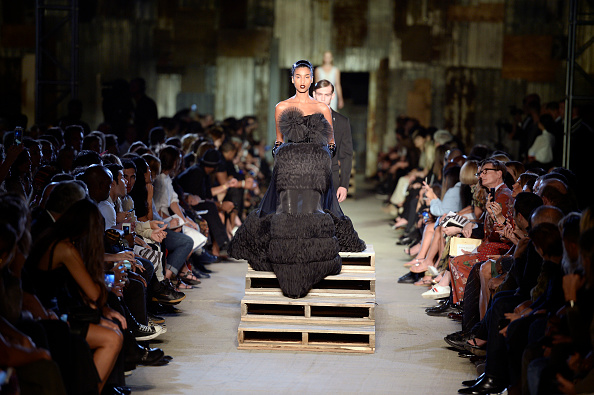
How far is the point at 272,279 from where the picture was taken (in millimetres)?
5359

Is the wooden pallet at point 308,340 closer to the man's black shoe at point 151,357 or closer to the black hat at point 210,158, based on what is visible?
the man's black shoe at point 151,357

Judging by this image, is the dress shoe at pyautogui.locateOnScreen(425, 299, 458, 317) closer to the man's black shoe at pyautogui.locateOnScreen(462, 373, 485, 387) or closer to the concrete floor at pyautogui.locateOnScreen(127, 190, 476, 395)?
the concrete floor at pyautogui.locateOnScreen(127, 190, 476, 395)

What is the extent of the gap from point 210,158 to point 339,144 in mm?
2312

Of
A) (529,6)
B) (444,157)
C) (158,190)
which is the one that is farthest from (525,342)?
(529,6)

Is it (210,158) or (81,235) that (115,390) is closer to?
(81,235)

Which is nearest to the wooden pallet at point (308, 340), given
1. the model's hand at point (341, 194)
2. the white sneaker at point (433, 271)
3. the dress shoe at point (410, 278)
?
the model's hand at point (341, 194)

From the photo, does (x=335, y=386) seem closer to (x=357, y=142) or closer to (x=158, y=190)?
(x=158, y=190)

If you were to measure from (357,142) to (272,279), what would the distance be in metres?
14.0

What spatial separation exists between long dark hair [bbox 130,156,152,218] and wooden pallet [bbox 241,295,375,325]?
1.53m

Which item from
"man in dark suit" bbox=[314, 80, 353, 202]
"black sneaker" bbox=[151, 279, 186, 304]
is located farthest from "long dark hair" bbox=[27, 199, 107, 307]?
"man in dark suit" bbox=[314, 80, 353, 202]

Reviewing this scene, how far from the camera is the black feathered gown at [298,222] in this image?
5.20 meters

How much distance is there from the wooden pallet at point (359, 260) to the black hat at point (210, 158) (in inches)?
128

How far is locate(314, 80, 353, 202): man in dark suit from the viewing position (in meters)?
6.40

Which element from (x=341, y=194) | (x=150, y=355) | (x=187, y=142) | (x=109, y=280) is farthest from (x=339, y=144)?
(x=187, y=142)
